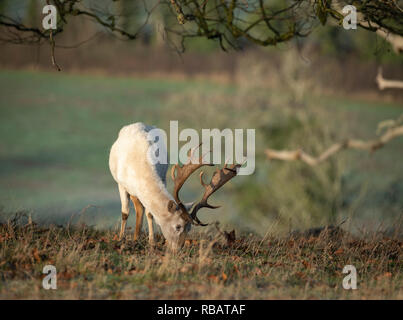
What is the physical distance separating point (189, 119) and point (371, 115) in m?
18.6

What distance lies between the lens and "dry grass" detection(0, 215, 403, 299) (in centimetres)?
624

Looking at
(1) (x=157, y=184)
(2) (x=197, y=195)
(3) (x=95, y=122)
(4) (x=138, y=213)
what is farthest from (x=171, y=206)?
(3) (x=95, y=122)

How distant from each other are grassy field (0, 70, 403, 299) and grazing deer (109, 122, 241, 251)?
43 centimetres

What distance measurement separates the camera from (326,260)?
7.96 metres

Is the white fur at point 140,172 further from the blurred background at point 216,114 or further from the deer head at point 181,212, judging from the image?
the blurred background at point 216,114

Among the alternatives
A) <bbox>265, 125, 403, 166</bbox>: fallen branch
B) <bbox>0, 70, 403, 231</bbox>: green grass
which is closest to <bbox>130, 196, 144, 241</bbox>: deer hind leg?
<bbox>265, 125, 403, 166</bbox>: fallen branch

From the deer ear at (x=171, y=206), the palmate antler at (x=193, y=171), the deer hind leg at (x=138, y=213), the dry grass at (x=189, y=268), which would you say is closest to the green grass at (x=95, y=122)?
the deer hind leg at (x=138, y=213)

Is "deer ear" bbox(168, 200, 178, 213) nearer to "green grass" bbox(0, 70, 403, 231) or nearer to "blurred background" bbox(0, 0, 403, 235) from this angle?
"blurred background" bbox(0, 0, 403, 235)

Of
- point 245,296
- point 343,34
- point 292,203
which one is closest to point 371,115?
point 343,34

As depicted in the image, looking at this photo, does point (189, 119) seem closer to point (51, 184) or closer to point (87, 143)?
point (51, 184)

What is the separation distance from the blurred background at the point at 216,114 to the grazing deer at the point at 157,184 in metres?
0.89

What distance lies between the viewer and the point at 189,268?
6973mm

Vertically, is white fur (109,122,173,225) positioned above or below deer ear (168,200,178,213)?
above

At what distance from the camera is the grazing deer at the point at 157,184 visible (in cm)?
796
